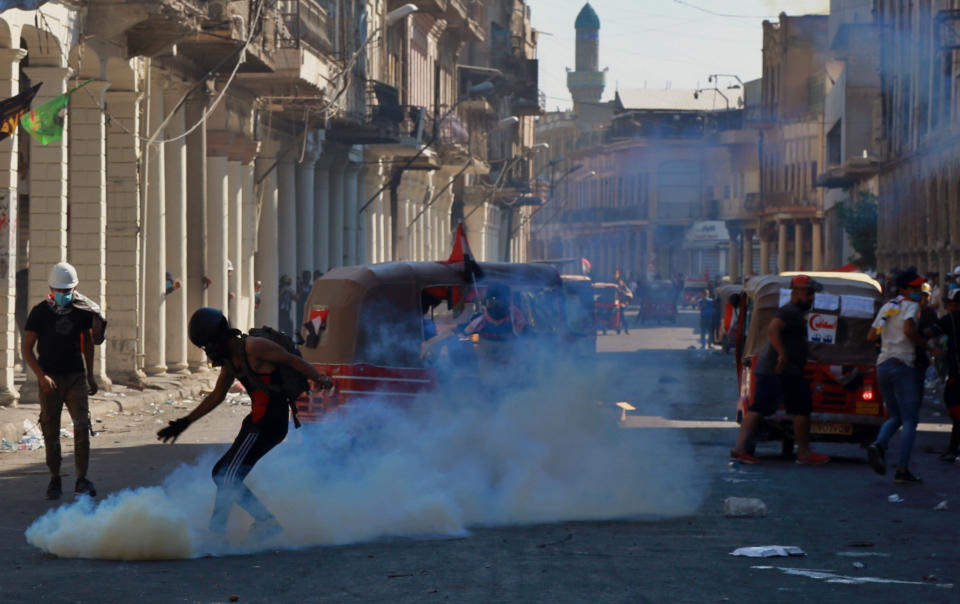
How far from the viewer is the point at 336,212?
41938mm

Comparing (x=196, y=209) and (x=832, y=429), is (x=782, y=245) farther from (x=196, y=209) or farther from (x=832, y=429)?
(x=832, y=429)

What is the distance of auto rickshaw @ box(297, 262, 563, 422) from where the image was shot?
13172mm

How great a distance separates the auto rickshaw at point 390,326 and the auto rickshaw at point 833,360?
232 cm

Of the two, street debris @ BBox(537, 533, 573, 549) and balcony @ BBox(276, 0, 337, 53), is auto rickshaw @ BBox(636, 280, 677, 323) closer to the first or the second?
balcony @ BBox(276, 0, 337, 53)

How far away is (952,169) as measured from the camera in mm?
37875

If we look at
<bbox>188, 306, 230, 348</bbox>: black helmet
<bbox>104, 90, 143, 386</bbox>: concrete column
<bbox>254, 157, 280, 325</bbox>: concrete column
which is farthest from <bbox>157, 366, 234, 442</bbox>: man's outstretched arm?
<bbox>254, 157, 280, 325</bbox>: concrete column

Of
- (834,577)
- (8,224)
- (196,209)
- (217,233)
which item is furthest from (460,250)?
(217,233)

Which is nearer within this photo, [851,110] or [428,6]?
[428,6]

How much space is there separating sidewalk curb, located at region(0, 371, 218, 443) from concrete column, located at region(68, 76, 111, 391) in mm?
963

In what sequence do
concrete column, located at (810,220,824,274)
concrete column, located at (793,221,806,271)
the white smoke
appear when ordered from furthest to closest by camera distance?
concrete column, located at (793,221,806,271) → concrete column, located at (810,220,824,274) → the white smoke

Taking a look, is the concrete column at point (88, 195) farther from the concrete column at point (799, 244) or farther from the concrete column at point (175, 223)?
the concrete column at point (799, 244)

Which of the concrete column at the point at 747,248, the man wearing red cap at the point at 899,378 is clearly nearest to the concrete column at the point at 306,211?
the man wearing red cap at the point at 899,378

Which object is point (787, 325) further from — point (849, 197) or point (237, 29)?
point (849, 197)

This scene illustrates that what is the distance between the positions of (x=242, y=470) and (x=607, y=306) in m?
42.5
